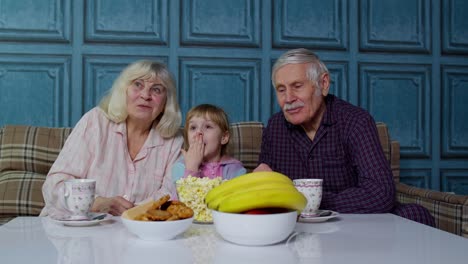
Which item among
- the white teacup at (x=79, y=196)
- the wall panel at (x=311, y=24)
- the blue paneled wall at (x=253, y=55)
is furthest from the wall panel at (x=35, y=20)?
the white teacup at (x=79, y=196)

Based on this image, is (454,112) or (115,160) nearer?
(115,160)

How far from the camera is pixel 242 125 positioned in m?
2.60

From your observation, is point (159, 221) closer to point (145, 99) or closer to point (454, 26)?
point (145, 99)

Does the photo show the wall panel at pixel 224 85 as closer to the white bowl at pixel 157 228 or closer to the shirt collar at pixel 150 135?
the shirt collar at pixel 150 135

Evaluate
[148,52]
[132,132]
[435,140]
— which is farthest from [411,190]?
[148,52]

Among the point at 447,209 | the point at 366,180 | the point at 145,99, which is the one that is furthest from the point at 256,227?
the point at 447,209

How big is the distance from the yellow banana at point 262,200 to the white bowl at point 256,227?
2 cm

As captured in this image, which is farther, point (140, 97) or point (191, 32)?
point (191, 32)

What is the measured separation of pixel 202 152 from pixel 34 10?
1551 millimetres

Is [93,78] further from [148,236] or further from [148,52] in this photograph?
[148,236]

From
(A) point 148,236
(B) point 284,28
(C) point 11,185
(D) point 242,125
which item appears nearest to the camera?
(A) point 148,236

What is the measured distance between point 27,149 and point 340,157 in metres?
1.55

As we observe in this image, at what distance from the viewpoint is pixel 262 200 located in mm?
949

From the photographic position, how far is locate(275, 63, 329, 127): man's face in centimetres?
198
